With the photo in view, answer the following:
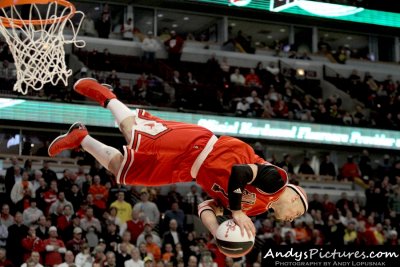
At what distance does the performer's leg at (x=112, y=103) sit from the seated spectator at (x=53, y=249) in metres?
6.64

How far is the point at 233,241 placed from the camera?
8.53 metres

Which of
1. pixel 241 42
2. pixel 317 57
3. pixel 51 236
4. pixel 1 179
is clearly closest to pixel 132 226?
pixel 51 236

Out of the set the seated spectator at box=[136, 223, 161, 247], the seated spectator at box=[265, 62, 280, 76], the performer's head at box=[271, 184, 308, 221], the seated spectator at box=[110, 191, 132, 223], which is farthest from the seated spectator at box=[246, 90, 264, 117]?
the performer's head at box=[271, 184, 308, 221]

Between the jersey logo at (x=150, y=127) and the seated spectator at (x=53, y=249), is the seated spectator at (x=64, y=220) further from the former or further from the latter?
the jersey logo at (x=150, y=127)

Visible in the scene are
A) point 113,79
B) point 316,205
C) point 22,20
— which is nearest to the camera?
point 22,20

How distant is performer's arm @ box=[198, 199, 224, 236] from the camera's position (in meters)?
9.23

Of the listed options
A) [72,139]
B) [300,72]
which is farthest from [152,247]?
[300,72]

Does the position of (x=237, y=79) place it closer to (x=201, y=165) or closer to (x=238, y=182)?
(x=201, y=165)

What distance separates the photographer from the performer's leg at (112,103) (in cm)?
1012

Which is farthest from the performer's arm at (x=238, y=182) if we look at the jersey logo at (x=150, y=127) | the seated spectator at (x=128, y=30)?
the seated spectator at (x=128, y=30)

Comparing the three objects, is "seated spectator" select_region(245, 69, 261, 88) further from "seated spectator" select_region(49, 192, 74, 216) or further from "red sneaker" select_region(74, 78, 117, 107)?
"red sneaker" select_region(74, 78, 117, 107)

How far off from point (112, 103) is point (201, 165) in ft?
5.64

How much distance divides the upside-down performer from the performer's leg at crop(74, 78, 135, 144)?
14mm

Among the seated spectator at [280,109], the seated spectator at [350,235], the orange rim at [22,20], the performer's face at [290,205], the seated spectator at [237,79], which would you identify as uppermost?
the orange rim at [22,20]
